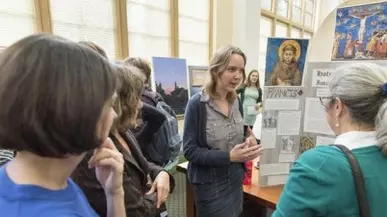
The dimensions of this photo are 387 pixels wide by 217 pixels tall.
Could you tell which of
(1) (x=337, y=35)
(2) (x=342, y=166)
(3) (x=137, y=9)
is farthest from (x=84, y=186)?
(3) (x=137, y=9)

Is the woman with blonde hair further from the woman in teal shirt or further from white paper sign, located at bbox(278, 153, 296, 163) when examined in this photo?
the woman in teal shirt

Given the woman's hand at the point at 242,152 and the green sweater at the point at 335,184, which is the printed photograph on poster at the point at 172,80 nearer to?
the woman's hand at the point at 242,152

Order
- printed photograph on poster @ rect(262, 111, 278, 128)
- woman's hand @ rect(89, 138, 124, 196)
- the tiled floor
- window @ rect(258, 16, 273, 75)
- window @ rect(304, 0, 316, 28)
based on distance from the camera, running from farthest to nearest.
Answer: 1. window @ rect(304, 0, 316, 28)
2. window @ rect(258, 16, 273, 75)
3. the tiled floor
4. printed photograph on poster @ rect(262, 111, 278, 128)
5. woman's hand @ rect(89, 138, 124, 196)

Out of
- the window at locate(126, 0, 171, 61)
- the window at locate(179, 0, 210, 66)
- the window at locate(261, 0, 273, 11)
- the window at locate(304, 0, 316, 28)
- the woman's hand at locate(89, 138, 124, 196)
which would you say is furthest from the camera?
the window at locate(304, 0, 316, 28)

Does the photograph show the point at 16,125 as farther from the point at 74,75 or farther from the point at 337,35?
the point at 337,35

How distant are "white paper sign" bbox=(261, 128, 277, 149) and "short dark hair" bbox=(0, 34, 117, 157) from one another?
1196 millimetres

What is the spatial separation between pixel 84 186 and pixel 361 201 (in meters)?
0.79

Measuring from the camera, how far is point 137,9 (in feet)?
12.8

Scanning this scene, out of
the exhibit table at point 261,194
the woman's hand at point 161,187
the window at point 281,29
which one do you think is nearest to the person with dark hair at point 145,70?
the exhibit table at point 261,194

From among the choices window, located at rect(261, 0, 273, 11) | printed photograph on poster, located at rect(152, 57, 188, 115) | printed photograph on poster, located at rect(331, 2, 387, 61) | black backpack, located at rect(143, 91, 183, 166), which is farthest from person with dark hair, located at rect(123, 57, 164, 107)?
window, located at rect(261, 0, 273, 11)

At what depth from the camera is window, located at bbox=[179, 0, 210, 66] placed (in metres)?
4.64

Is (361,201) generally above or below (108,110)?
below

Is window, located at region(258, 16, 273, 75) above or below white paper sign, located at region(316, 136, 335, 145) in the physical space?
above

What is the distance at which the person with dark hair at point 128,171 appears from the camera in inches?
32.6
